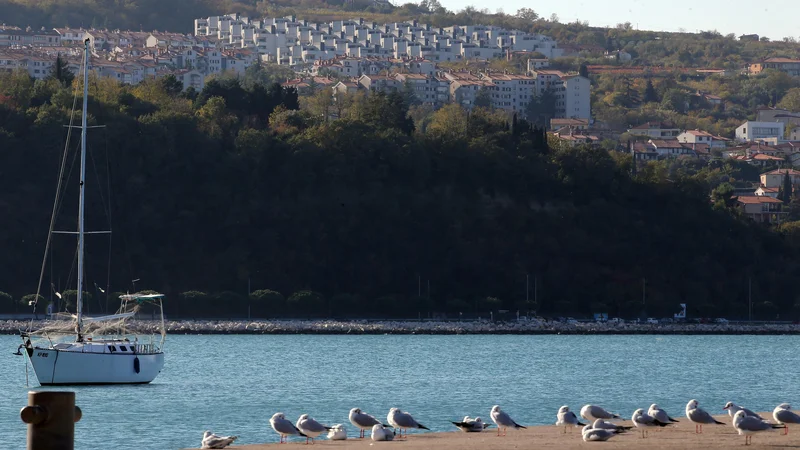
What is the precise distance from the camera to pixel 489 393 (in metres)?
36.3

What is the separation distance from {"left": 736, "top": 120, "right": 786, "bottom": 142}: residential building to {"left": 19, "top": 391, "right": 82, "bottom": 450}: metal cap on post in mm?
152231

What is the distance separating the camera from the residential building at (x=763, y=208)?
100 meters

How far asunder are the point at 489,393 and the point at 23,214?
4087cm

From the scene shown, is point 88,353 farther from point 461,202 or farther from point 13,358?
point 461,202

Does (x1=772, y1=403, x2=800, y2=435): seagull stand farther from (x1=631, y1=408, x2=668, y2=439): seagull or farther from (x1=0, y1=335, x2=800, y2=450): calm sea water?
(x1=0, y1=335, x2=800, y2=450): calm sea water

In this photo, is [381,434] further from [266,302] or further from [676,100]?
[676,100]

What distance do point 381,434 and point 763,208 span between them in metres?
87.2

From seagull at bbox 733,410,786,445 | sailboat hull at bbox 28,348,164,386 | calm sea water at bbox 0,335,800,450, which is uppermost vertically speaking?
seagull at bbox 733,410,786,445

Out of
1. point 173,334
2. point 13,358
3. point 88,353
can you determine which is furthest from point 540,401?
point 173,334

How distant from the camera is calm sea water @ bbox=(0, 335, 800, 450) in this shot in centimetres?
2917

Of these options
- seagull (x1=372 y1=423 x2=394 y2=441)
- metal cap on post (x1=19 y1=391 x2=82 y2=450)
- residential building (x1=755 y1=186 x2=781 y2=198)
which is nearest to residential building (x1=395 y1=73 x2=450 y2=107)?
residential building (x1=755 y1=186 x2=781 y2=198)

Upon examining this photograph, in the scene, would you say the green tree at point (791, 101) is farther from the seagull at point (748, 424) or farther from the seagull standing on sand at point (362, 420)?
the seagull at point (748, 424)

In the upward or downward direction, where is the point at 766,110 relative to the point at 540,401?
upward

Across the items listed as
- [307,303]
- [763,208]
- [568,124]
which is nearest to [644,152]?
[568,124]
